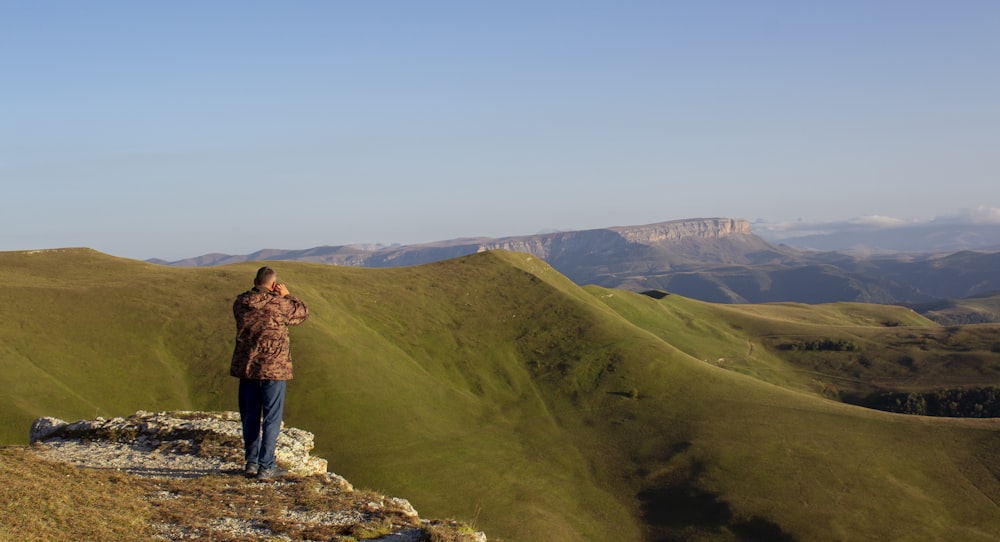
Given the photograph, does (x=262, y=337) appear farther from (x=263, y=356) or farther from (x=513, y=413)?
(x=513, y=413)

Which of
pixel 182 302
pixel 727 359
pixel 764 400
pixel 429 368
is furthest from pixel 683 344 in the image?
pixel 182 302

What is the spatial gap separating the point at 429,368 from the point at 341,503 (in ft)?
334

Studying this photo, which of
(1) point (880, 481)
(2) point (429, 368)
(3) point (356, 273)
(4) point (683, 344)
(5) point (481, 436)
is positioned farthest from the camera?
(4) point (683, 344)

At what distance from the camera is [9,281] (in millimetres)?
103375

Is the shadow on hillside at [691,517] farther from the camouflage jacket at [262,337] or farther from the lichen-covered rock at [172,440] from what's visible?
the camouflage jacket at [262,337]

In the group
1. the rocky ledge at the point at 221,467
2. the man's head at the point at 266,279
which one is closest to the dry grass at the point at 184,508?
the rocky ledge at the point at 221,467

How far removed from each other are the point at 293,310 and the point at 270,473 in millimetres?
4551

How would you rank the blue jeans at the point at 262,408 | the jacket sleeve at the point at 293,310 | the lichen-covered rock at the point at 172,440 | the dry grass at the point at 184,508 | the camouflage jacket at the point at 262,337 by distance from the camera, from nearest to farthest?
the dry grass at the point at 184,508
the camouflage jacket at the point at 262,337
the blue jeans at the point at 262,408
the jacket sleeve at the point at 293,310
the lichen-covered rock at the point at 172,440

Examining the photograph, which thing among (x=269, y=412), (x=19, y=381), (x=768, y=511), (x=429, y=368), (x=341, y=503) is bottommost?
(x=768, y=511)

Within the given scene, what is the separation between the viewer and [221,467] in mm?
19266

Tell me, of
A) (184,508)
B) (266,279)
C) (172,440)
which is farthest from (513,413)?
(184,508)

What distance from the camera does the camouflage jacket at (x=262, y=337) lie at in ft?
54.8

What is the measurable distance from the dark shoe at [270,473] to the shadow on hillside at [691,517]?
2654 inches

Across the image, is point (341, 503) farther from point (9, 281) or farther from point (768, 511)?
point (9, 281)
